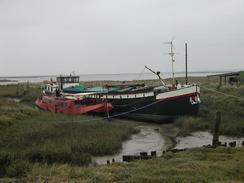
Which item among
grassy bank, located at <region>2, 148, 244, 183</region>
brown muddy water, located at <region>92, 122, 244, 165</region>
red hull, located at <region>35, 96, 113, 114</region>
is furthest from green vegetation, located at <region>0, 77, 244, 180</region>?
red hull, located at <region>35, 96, 113, 114</region>

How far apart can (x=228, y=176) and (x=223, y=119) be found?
14.8 metres

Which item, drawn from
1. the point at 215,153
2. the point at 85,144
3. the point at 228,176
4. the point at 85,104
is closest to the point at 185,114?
the point at 85,104

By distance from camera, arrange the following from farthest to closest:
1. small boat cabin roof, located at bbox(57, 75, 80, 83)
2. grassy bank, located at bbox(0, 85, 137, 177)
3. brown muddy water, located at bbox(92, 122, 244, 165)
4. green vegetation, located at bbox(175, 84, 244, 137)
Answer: small boat cabin roof, located at bbox(57, 75, 80, 83), green vegetation, located at bbox(175, 84, 244, 137), brown muddy water, located at bbox(92, 122, 244, 165), grassy bank, located at bbox(0, 85, 137, 177)

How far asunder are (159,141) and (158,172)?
10613mm

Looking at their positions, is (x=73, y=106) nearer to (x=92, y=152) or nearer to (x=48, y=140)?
(x=48, y=140)

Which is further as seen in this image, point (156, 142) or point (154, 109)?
point (154, 109)

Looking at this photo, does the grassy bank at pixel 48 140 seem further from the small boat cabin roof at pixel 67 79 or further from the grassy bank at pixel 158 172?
the small boat cabin roof at pixel 67 79

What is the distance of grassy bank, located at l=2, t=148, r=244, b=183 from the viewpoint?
389 inches

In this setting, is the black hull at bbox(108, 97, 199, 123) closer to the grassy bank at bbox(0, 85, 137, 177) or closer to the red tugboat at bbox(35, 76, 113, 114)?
the red tugboat at bbox(35, 76, 113, 114)

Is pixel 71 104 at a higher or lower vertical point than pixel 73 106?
higher

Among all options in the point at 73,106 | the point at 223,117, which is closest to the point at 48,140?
the point at 223,117

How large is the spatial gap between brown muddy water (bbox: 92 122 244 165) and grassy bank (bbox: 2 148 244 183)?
454 centimetres

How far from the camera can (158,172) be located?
34.6 ft

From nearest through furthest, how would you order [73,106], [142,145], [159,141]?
[142,145] → [159,141] → [73,106]
